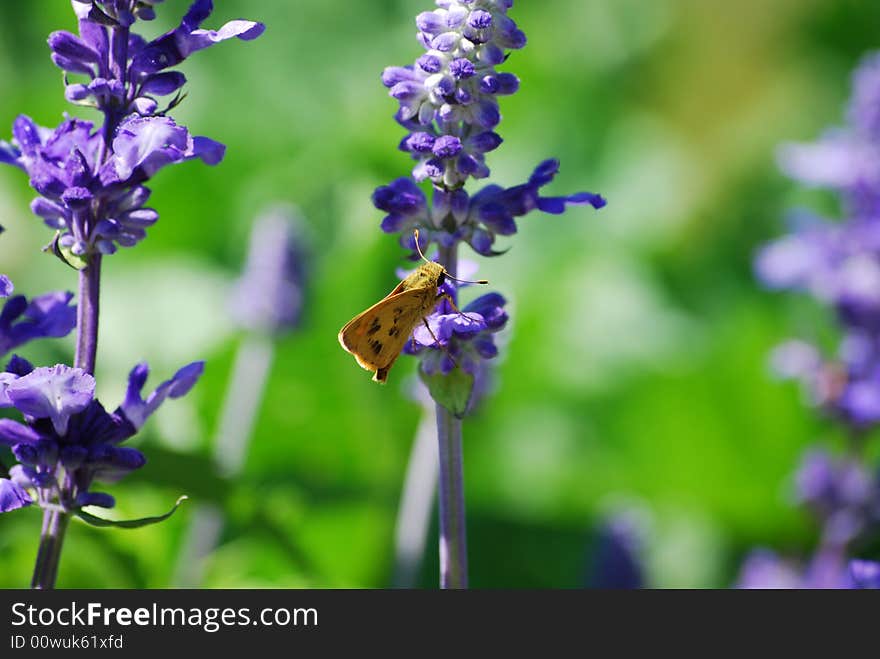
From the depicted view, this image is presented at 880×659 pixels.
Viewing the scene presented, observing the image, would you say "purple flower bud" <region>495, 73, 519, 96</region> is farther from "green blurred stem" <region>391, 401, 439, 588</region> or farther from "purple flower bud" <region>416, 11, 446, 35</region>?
"green blurred stem" <region>391, 401, 439, 588</region>

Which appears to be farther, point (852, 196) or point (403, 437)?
point (403, 437)

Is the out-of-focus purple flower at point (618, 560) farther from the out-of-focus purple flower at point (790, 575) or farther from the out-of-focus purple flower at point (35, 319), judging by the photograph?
the out-of-focus purple flower at point (35, 319)

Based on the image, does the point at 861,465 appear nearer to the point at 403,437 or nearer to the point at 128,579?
the point at 403,437

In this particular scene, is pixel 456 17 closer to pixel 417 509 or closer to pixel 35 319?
pixel 35 319

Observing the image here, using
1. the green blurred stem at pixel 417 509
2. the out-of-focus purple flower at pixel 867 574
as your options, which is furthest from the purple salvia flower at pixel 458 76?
the green blurred stem at pixel 417 509

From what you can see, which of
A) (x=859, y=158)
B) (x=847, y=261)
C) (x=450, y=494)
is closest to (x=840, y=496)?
(x=847, y=261)

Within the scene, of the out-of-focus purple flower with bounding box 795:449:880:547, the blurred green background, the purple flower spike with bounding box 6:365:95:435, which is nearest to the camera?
the purple flower spike with bounding box 6:365:95:435

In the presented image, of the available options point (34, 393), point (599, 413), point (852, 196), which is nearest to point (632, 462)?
point (599, 413)

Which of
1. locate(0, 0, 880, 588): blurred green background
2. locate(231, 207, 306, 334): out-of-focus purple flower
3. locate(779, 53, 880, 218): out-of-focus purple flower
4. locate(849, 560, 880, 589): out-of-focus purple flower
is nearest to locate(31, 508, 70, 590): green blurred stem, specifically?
locate(0, 0, 880, 588): blurred green background
